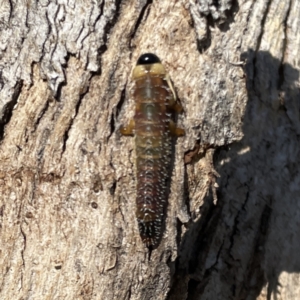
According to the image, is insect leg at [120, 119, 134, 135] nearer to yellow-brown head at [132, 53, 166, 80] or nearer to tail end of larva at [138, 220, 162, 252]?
yellow-brown head at [132, 53, 166, 80]

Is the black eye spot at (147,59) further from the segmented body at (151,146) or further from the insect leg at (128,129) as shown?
the insect leg at (128,129)

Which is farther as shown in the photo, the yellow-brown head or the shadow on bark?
the shadow on bark

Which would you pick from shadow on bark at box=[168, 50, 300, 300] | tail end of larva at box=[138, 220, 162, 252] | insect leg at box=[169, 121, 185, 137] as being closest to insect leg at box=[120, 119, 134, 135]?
insect leg at box=[169, 121, 185, 137]

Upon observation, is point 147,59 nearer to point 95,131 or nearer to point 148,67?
point 148,67

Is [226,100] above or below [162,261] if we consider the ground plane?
above

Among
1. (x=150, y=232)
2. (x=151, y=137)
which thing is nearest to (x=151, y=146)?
(x=151, y=137)

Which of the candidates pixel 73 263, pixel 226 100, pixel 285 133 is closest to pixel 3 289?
pixel 73 263

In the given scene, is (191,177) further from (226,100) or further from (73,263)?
(73,263)
